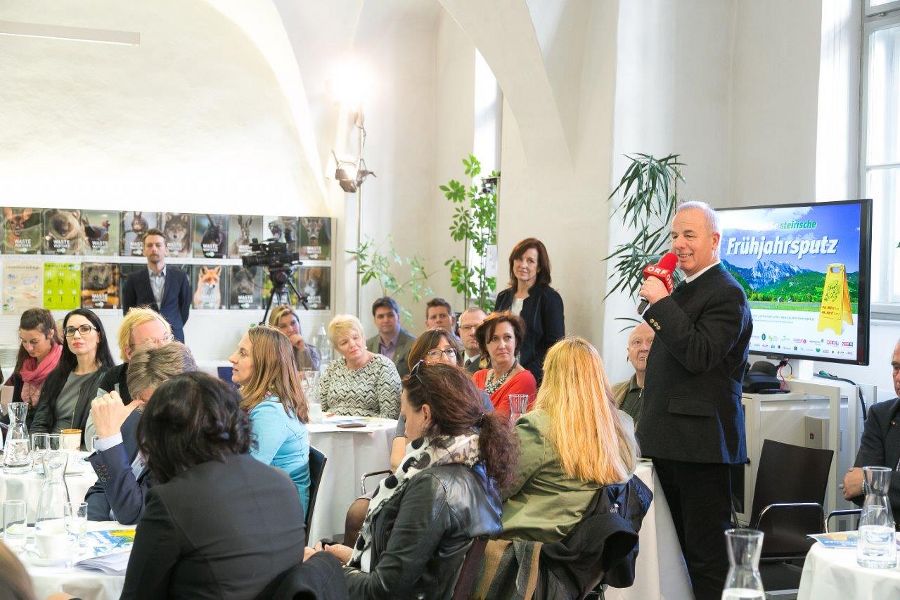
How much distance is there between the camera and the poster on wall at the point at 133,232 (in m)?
9.45

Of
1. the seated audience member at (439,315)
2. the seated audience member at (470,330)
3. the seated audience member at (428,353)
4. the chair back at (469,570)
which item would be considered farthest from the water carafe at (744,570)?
the seated audience member at (439,315)

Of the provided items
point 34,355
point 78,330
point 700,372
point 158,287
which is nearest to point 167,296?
point 158,287

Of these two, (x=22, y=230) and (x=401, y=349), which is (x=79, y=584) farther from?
(x=22, y=230)

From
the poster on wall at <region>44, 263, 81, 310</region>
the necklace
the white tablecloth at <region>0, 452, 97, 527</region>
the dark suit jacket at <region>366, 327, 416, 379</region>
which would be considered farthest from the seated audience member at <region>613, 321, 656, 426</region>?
the poster on wall at <region>44, 263, 81, 310</region>

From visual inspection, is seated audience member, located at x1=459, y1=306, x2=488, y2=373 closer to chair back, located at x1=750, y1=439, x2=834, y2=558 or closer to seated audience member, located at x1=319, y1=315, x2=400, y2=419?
seated audience member, located at x1=319, y1=315, x2=400, y2=419

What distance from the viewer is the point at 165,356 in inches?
152

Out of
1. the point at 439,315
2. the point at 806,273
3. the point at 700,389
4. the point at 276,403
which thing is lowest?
the point at 276,403

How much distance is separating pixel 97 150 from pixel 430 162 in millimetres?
3208

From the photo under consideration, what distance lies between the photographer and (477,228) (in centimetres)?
895

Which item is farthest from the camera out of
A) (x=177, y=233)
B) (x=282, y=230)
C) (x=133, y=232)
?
(x=282, y=230)

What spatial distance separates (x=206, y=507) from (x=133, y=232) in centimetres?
770

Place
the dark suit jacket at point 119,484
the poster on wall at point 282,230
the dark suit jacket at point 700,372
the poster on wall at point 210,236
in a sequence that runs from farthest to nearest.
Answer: the poster on wall at point 282,230 < the poster on wall at point 210,236 < the dark suit jacket at point 700,372 < the dark suit jacket at point 119,484

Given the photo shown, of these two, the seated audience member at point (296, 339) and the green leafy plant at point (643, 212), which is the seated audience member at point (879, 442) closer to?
the green leafy plant at point (643, 212)

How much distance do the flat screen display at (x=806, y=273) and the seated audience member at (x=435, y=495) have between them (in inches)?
109
